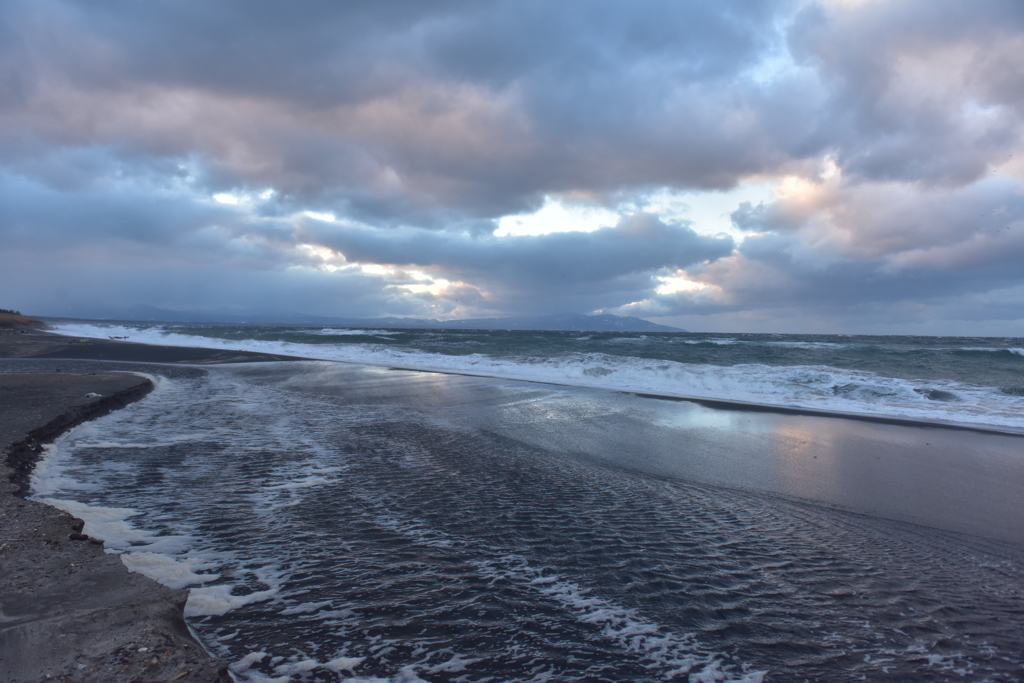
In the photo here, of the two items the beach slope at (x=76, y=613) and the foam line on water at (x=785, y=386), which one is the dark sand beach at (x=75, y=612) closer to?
the beach slope at (x=76, y=613)

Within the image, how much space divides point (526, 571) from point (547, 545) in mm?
568

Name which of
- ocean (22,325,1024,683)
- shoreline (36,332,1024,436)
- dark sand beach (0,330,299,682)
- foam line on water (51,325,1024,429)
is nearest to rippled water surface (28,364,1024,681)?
ocean (22,325,1024,683)

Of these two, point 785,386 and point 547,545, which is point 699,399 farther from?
point 547,545

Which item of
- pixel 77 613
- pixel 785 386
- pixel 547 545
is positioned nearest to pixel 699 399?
pixel 785 386

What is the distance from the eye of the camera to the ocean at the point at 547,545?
10.2 ft

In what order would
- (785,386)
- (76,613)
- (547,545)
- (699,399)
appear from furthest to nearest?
(785,386), (699,399), (547,545), (76,613)

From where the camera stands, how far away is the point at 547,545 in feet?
15.2

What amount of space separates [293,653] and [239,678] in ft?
1.03

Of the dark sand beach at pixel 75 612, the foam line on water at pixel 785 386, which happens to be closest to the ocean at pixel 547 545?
the dark sand beach at pixel 75 612

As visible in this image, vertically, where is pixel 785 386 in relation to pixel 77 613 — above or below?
above

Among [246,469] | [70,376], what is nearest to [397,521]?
[246,469]

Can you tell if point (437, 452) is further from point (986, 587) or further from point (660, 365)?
point (660, 365)

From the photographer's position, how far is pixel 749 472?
7.37m

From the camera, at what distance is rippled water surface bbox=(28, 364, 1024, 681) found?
3.06 metres
